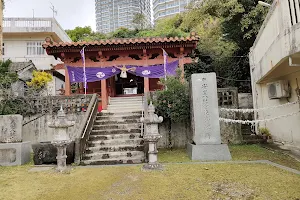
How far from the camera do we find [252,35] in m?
14.7

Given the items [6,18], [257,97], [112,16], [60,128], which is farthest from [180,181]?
[112,16]

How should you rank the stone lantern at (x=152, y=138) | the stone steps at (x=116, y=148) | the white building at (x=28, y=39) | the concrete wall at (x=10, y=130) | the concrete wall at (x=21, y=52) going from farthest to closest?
1. the concrete wall at (x=21, y=52)
2. the white building at (x=28, y=39)
3. the stone steps at (x=116, y=148)
4. the concrete wall at (x=10, y=130)
5. the stone lantern at (x=152, y=138)

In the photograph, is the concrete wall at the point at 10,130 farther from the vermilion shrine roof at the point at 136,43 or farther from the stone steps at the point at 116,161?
the vermilion shrine roof at the point at 136,43

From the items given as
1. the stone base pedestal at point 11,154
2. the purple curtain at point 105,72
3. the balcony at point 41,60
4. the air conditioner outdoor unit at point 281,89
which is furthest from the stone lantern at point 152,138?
the balcony at point 41,60

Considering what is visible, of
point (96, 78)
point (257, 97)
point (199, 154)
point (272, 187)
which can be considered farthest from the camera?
point (96, 78)

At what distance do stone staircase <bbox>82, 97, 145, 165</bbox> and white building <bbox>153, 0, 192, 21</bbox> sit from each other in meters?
58.3

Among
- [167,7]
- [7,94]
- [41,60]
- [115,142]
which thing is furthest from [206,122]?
[167,7]

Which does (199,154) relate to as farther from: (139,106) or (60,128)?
(139,106)

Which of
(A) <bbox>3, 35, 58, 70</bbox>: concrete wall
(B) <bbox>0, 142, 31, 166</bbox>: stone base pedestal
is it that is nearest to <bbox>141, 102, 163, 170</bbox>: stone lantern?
(B) <bbox>0, 142, 31, 166</bbox>: stone base pedestal

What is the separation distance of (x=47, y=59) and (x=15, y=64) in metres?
3.02

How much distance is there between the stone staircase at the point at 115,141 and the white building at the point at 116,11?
5889cm

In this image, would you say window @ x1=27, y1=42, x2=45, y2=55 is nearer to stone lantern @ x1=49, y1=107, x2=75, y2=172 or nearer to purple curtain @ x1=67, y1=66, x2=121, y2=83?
purple curtain @ x1=67, y1=66, x2=121, y2=83

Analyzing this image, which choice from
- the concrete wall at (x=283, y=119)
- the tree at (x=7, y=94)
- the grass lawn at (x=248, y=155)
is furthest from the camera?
the tree at (x=7, y=94)

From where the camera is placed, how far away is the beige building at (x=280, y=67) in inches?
233
